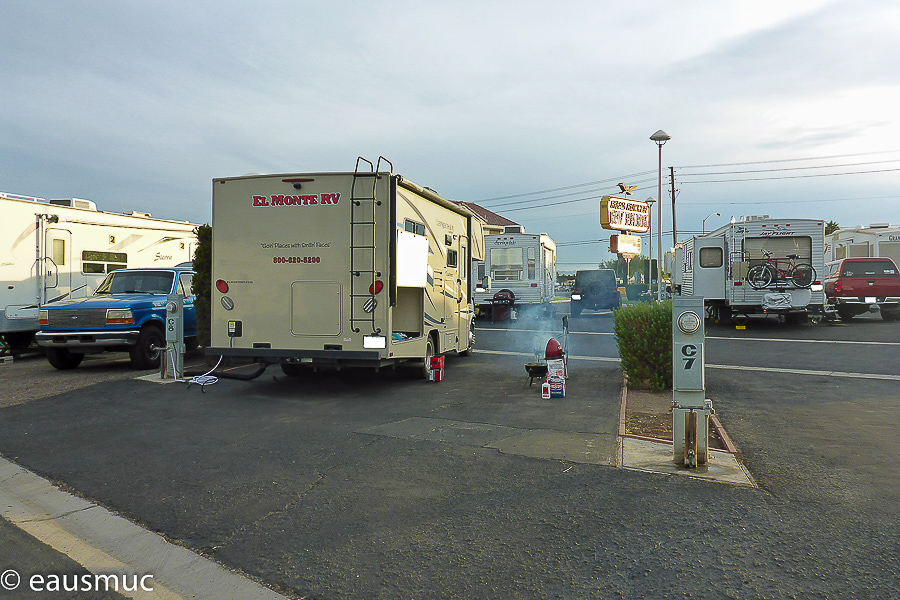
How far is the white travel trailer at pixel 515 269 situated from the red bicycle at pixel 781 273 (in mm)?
7141

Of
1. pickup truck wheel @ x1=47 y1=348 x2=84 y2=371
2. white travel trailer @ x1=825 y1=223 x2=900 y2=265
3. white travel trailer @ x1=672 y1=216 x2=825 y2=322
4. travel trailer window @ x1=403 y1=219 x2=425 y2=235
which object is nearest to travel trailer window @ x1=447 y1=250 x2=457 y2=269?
travel trailer window @ x1=403 y1=219 x2=425 y2=235

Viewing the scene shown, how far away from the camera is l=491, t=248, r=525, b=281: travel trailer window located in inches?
923

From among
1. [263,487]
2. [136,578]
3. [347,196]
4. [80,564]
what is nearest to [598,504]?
[263,487]

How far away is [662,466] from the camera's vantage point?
17.9ft

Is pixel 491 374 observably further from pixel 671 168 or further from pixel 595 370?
pixel 671 168

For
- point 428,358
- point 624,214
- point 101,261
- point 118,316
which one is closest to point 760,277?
point 624,214

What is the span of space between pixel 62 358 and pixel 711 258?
17791 mm

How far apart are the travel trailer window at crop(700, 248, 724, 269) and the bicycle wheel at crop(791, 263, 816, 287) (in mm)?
2116

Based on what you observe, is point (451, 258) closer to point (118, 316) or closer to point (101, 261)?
point (118, 316)

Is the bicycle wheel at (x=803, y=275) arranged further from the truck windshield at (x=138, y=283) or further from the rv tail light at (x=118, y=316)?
the rv tail light at (x=118, y=316)

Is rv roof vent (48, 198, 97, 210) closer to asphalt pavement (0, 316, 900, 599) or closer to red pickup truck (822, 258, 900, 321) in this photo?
asphalt pavement (0, 316, 900, 599)

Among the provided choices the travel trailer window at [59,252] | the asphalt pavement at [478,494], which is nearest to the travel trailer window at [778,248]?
the asphalt pavement at [478,494]

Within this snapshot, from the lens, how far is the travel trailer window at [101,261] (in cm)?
1453

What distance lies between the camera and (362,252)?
8.75 meters
